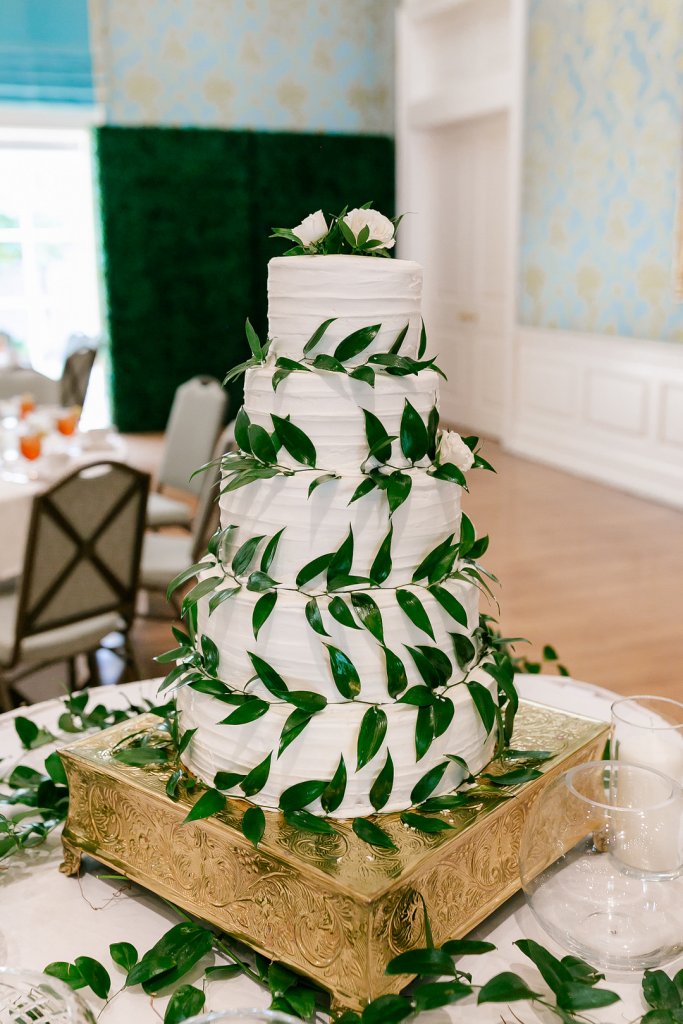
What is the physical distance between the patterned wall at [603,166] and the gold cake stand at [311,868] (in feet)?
18.6

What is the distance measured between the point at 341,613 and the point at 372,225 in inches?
17.0

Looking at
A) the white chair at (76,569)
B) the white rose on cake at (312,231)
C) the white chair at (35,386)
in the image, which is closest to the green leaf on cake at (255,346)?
the white rose on cake at (312,231)

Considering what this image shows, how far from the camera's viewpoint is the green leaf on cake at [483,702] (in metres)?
1.17

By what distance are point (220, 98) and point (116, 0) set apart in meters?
1.15

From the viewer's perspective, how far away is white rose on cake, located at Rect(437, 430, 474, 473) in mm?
1171

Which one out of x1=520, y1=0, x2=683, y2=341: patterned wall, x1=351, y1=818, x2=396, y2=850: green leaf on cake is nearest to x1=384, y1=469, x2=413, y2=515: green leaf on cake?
x1=351, y1=818, x2=396, y2=850: green leaf on cake

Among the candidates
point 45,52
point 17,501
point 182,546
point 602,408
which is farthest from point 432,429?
point 45,52

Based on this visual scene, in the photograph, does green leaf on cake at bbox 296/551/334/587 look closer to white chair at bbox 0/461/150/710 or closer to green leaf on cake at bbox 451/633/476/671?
green leaf on cake at bbox 451/633/476/671

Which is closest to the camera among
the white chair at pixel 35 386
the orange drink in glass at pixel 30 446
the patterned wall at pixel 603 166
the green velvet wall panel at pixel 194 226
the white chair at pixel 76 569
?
the white chair at pixel 76 569

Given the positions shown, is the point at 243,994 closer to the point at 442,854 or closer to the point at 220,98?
the point at 442,854

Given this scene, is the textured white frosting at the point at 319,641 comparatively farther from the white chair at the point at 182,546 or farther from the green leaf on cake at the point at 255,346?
the white chair at the point at 182,546

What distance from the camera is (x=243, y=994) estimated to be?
42.5 inches

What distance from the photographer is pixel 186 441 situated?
468cm

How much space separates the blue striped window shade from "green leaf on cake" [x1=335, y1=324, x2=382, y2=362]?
8317mm
